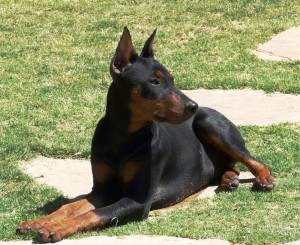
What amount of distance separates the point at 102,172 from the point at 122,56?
3.04 ft

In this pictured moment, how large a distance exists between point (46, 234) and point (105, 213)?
55cm

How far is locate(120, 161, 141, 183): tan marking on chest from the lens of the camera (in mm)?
7516

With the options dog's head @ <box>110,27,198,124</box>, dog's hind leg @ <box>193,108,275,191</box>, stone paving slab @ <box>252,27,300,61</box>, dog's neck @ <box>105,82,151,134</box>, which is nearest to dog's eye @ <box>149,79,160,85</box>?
dog's head @ <box>110,27,198,124</box>

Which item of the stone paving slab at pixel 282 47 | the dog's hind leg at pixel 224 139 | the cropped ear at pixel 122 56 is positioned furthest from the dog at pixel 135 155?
the stone paving slab at pixel 282 47

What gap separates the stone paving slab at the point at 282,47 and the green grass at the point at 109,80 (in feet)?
0.44

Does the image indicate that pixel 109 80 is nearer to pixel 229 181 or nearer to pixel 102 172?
pixel 229 181

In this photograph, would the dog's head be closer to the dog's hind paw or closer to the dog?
the dog

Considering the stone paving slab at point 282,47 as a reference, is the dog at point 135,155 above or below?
above

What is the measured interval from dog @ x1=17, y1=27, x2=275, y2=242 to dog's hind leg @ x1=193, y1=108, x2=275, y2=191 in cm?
14

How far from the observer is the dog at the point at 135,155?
23.8ft

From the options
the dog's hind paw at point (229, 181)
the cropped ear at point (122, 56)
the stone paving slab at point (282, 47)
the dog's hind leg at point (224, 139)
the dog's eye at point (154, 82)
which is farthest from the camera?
the stone paving slab at point (282, 47)

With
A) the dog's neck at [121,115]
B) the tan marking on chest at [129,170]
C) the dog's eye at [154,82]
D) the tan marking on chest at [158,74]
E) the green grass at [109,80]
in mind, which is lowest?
the green grass at [109,80]

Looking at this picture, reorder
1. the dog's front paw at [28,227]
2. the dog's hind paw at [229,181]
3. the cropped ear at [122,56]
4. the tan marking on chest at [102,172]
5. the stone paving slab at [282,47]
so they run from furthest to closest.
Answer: the stone paving slab at [282,47] < the dog's hind paw at [229,181] < the tan marking on chest at [102,172] < the cropped ear at [122,56] < the dog's front paw at [28,227]

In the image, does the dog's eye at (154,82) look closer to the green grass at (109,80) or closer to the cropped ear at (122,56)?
the cropped ear at (122,56)
